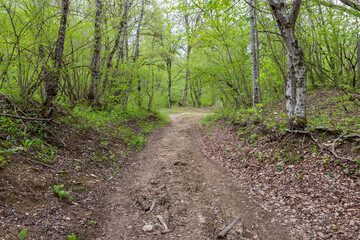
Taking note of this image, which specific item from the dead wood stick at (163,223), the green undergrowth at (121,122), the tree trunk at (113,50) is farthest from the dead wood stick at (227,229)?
the tree trunk at (113,50)

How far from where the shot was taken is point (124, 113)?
12.3 metres

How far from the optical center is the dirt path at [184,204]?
11.6 ft

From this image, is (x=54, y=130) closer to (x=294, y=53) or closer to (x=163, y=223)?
(x=163, y=223)

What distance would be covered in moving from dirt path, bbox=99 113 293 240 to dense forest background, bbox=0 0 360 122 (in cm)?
311

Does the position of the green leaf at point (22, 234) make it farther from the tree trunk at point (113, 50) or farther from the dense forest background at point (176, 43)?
the tree trunk at point (113, 50)

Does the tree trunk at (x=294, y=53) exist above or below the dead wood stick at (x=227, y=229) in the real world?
above

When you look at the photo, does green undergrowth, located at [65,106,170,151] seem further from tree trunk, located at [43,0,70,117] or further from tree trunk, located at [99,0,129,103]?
tree trunk, located at [99,0,129,103]

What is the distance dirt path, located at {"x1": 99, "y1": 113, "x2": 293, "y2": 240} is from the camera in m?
3.54

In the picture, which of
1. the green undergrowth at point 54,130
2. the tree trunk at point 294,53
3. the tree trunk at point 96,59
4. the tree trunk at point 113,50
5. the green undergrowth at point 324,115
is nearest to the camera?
the green undergrowth at point 54,130

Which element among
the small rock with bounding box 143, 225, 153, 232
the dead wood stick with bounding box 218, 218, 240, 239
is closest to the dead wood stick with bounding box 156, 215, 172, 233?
the small rock with bounding box 143, 225, 153, 232

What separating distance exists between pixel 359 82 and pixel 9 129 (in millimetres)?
12391

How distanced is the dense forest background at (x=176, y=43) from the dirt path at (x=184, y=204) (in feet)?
10.2

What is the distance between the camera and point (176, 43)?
10.9 meters

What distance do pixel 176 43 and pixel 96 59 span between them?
4099 millimetres
